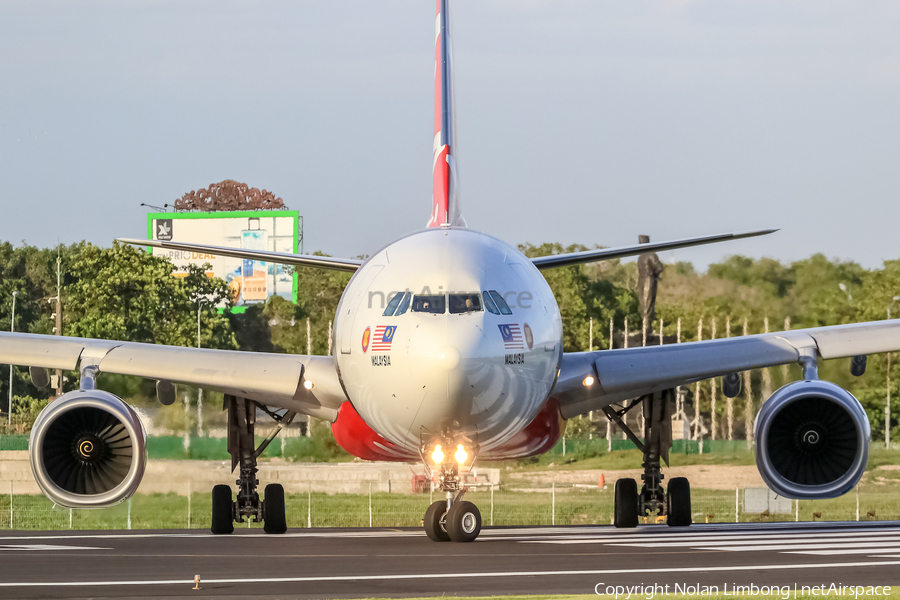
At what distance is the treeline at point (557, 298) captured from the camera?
42.2m

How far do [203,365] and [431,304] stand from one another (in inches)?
208

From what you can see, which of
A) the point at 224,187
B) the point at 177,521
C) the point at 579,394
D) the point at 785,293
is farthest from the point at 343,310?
the point at 224,187

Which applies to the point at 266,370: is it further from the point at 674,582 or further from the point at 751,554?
the point at 674,582

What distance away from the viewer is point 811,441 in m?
17.3

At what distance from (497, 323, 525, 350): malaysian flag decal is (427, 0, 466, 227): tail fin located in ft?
12.9

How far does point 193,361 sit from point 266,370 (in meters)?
1.27

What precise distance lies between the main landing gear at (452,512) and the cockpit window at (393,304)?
1.68 metres

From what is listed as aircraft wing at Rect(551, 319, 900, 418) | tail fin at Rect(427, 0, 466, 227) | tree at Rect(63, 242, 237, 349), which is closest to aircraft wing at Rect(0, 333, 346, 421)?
tail fin at Rect(427, 0, 466, 227)

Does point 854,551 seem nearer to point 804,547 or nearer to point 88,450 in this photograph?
point 804,547

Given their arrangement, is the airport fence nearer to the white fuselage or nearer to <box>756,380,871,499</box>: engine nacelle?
<box>756,380,871,499</box>: engine nacelle

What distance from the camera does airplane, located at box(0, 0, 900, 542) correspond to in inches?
578

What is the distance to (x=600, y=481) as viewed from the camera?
3469cm

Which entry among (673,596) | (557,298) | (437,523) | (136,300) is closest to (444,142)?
(437,523)

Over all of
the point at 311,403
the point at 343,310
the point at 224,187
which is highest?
the point at 224,187
